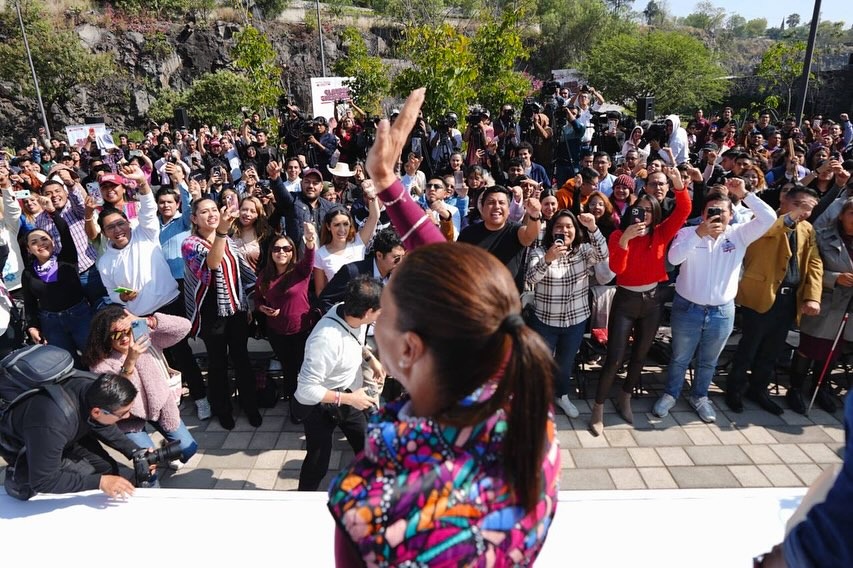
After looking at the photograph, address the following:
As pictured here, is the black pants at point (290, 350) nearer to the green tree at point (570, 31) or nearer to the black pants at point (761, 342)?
the black pants at point (761, 342)

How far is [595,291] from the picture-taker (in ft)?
14.4

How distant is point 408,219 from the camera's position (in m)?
1.56

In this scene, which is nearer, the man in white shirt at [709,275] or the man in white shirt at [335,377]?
the man in white shirt at [335,377]

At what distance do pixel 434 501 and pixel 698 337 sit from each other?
12.1ft

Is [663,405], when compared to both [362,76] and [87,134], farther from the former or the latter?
[87,134]

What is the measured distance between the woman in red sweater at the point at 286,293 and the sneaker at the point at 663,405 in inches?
112

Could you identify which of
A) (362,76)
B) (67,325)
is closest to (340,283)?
(67,325)

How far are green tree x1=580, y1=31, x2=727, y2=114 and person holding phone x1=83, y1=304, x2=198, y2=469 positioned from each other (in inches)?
1175

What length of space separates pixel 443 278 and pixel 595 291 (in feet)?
12.3

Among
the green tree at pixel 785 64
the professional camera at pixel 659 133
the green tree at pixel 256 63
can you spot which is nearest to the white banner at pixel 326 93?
the green tree at pixel 256 63

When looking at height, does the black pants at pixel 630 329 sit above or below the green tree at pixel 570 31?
below

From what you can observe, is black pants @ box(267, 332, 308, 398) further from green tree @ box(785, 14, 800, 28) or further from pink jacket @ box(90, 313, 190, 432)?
green tree @ box(785, 14, 800, 28)

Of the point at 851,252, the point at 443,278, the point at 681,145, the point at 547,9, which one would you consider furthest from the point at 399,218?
the point at 547,9

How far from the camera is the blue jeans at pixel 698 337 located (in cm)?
385
